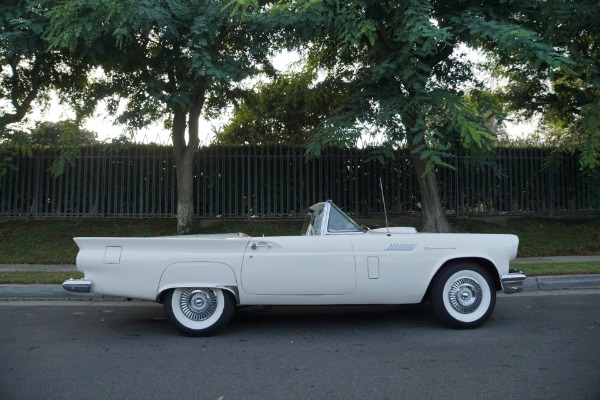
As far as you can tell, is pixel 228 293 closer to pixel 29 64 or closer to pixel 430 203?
pixel 430 203

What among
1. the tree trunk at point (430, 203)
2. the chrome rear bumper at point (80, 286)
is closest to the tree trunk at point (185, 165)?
the tree trunk at point (430, 203)

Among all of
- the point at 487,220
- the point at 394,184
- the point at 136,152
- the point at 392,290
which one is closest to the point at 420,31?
the point at 392,290

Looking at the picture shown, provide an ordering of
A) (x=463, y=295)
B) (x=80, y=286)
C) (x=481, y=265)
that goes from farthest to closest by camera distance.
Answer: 1. (x=481, y=265)
2. (x=463, y=295)
3. (x=80, y=286)

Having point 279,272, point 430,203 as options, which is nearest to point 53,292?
point 279,272

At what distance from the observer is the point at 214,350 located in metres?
5.02

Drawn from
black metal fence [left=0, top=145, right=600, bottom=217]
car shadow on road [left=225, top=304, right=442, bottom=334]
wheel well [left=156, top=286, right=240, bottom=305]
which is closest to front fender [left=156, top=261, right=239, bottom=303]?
wheel well [left=156, top=286, right=240, bottom=305]

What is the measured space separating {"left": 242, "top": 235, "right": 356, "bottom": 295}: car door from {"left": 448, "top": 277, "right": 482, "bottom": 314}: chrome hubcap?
3.86 ft

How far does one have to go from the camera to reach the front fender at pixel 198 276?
5410 mm

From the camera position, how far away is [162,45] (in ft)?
32.5

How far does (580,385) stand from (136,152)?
12004mm

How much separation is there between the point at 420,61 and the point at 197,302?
6.92 metres

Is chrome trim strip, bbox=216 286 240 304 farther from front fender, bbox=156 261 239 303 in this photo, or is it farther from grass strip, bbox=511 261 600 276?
grass strip, bbox=511 261 600 276

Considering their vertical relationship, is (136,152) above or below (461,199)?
above

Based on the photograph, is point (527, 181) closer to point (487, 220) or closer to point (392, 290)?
point (487, 220)
